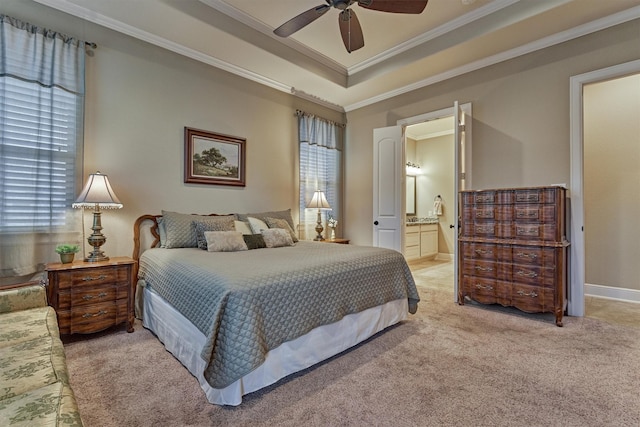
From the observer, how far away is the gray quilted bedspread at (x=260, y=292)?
1571mm

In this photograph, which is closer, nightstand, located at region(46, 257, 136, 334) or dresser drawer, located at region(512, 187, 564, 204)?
nightstand, located at region(46, 257, 136, 334)

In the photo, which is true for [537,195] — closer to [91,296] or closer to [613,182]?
[613,182]

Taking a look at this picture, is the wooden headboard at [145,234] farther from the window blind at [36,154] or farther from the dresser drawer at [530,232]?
the dresser drawer at [530,232]

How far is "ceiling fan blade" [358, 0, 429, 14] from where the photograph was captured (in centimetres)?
215

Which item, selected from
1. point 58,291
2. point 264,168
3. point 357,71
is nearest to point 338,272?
point 58,291

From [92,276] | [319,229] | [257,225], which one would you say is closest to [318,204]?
[319,229]

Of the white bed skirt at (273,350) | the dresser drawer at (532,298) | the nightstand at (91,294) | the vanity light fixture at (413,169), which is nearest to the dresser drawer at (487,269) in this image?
the dresser drawer at (532,298)

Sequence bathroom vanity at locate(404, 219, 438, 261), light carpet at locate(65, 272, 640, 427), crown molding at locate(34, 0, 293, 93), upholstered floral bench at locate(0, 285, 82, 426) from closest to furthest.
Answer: upholstered floral bench at locate(0, 285, 82, 426)
light carpet at locate(65, 272, 640, 427)
crown molding at locate(34, 0, 293, 93)
bathroom vanity at locate(404, 219, 438, 261)

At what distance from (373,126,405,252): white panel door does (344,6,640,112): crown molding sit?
658 millimetres

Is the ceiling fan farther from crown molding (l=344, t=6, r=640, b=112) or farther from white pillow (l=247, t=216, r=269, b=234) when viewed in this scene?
white pillow (l=247, t=216, r=269, b=234)

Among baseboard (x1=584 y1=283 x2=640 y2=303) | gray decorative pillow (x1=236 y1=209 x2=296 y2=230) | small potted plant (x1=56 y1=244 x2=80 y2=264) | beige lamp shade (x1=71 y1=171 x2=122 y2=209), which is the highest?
beige lamp shade (x1=71 y1=171 x2=122 y2=209)

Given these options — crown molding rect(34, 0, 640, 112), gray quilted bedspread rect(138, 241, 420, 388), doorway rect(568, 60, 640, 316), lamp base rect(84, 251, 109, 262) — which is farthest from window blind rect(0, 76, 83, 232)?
doorway rect(568, 60, 640, 316)

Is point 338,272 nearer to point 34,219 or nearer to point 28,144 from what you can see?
point 34,219

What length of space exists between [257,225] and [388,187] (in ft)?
6.66
